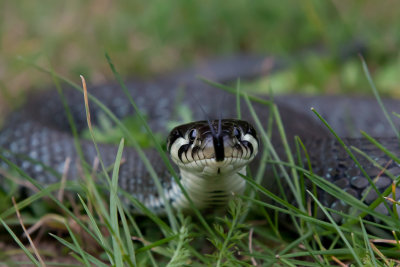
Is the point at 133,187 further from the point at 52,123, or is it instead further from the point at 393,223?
the point at 52,123

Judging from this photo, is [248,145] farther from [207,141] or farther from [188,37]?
[188,37]

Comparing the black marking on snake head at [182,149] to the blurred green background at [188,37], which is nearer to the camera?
the black marking on snake head at [182,149]

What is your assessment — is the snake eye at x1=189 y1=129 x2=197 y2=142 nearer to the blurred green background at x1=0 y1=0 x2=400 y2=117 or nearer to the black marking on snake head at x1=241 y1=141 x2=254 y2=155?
the black marking on snake head at x1=241 y1=141 x2=254 y2=155

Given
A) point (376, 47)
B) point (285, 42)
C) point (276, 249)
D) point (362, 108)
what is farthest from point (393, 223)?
point (285, 42)

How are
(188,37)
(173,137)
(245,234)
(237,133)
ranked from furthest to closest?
1. (188,37)
2. (173,137)
3. (237,133)
4. (245,234)

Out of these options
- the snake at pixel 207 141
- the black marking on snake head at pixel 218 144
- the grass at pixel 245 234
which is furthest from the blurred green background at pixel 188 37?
the black marking on snake head at pixel 218 144

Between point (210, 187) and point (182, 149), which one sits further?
point (210, 187)

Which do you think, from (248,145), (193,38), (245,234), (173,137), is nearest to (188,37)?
(193,38)

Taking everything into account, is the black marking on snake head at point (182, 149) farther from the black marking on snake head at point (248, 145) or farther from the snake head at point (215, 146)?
the black marking on snake head at point (248, 145)

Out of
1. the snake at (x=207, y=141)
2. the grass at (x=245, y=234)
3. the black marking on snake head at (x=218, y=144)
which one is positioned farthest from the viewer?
the snake at (x=207, y=141)
